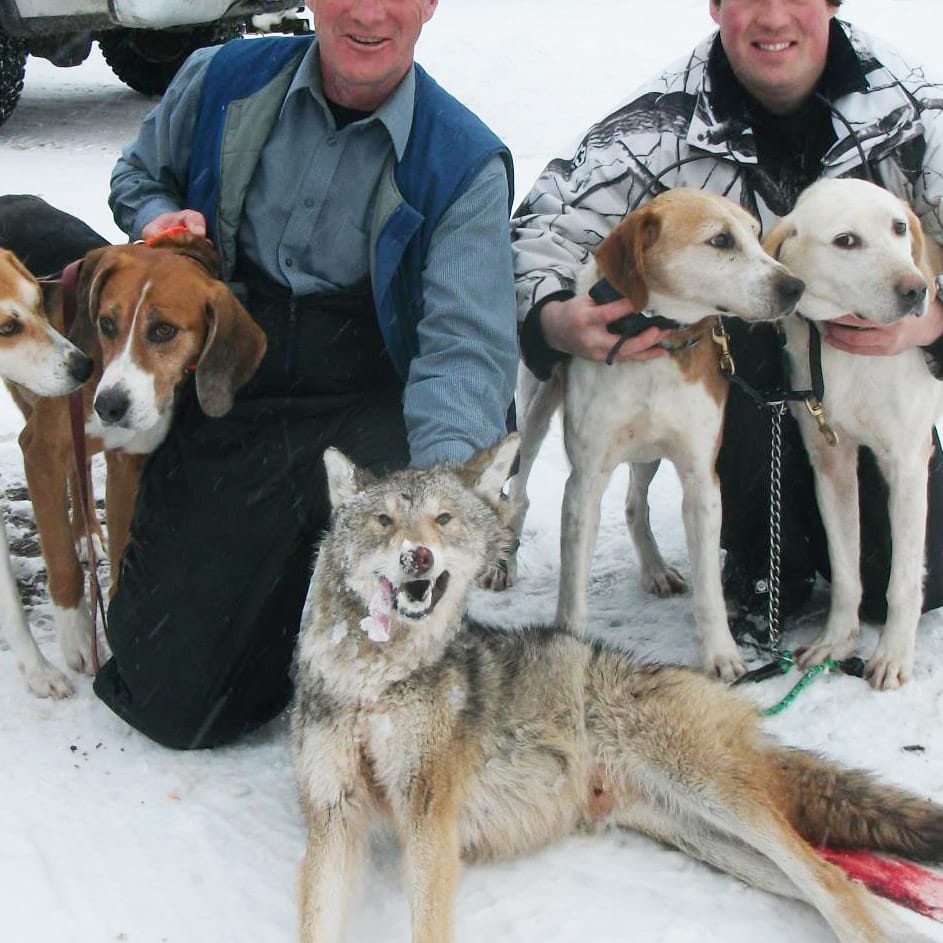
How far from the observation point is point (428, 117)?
3086 millimetres

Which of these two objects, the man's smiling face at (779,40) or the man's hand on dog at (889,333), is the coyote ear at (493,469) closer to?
the man's hand on dog at (889,333)

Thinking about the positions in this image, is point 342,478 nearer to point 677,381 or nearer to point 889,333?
point 677,381

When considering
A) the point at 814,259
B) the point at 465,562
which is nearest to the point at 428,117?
the point at 814,259

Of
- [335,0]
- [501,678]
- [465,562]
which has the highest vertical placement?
[335,0]

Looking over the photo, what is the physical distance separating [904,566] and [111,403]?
212 centimetres

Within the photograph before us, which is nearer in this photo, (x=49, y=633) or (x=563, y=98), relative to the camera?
(x=49, y=633)

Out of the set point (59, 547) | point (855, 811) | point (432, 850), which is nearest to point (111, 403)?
point (59, 547)

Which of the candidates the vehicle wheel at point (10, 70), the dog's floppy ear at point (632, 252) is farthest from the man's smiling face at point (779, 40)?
the vehicle wheel at point (10, 70)

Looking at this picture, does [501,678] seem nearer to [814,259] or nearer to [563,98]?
[814,259]

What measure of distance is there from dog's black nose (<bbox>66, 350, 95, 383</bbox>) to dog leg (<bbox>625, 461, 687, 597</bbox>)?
172 cm

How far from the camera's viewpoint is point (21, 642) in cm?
297

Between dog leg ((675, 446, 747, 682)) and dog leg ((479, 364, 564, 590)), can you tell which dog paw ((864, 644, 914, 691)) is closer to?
dog leg ((675, 446, 747, 682))

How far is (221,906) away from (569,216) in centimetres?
216

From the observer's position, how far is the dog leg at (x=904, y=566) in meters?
3.00
